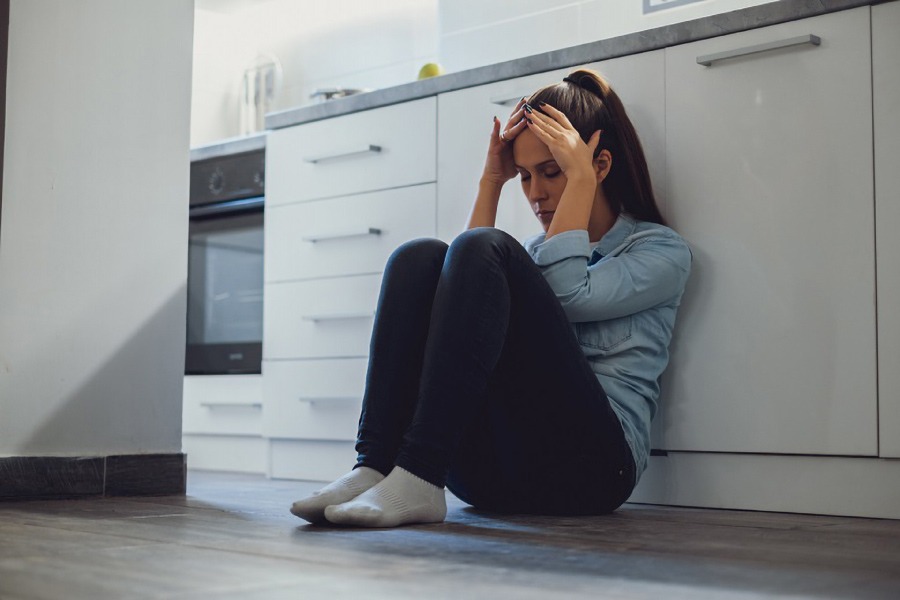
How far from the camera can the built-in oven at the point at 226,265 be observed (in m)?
3.20

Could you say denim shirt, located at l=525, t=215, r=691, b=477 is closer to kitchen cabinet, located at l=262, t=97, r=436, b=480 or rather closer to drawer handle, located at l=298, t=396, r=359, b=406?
kitchen cabinet, located at l=262, t=97, r=436, b=480

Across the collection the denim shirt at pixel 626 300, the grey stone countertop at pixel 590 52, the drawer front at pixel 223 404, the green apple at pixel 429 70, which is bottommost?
the drawer front at pixel 223 404

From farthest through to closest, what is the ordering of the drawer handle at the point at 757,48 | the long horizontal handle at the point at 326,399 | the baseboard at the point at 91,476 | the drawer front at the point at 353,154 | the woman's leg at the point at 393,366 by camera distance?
the long horizontal handle at the point at 326,399 < the drawer front at the point at 353,154 < the baseboard at the point at 91,476 < the drawer handle at the point at 757,48 < the woman's leg at the point at 393,366

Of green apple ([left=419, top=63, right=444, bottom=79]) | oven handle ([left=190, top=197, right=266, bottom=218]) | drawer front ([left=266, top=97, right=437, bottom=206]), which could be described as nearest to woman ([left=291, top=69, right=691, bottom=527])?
drawer front ([left=266, top=97, right=437, bottom=206])

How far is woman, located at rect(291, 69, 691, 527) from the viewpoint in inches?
61.4

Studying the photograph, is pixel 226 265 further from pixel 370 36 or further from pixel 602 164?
pixel 602 164

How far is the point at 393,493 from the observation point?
1.53m

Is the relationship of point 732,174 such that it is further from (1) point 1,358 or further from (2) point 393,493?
(1) point 1,358

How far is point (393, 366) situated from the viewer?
1642mm

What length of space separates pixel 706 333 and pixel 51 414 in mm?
1231

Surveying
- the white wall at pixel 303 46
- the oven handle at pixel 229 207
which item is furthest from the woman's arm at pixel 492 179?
the white wall at pixel 303 46

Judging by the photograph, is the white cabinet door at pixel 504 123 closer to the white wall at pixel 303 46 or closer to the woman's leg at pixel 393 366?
the woman's leg at pixel 393 366

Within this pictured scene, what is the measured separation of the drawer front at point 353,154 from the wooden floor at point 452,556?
0.97 metres

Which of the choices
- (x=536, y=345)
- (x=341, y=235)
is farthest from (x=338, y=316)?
(x=536, y=345)
